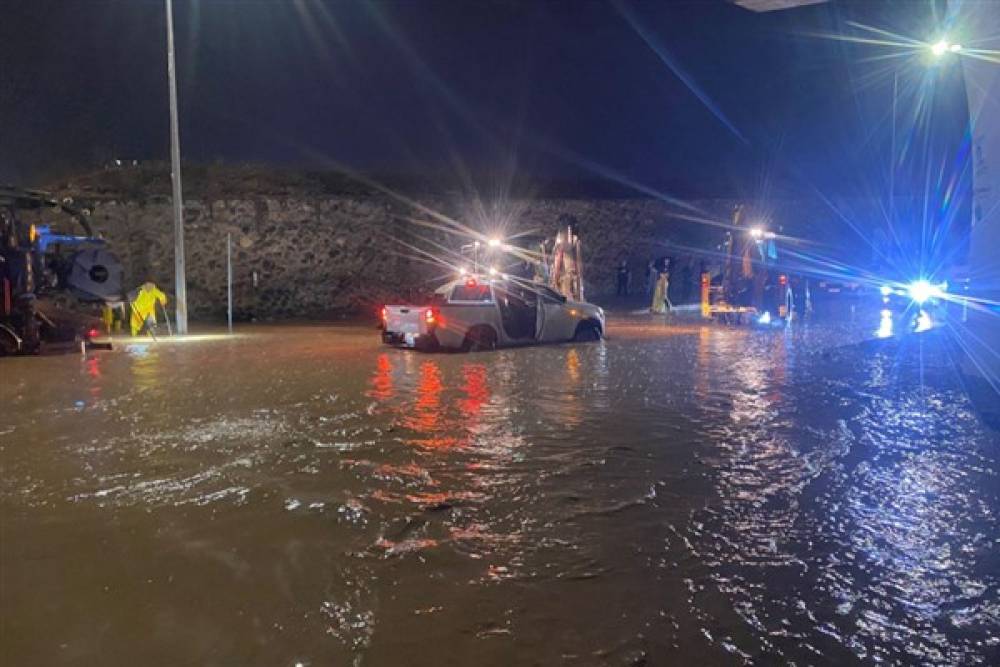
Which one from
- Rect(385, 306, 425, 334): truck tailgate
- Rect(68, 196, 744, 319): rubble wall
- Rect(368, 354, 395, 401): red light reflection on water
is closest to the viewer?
Rect(368, 354, 395, 401): red light reflection on water

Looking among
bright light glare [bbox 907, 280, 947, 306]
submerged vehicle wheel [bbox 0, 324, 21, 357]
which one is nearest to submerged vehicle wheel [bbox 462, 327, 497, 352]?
submerged vehicle wheel [bbox 0, 324, 21, 357]

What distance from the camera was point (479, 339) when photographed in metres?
15.7

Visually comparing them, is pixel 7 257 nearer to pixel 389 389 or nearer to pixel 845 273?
pixel 389 389

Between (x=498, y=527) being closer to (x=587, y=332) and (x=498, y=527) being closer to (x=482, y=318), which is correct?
(x=482, y=318)

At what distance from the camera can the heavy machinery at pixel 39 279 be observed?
15.3 m

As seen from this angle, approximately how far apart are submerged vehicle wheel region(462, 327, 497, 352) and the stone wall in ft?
27.7

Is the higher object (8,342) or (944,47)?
(944,47)

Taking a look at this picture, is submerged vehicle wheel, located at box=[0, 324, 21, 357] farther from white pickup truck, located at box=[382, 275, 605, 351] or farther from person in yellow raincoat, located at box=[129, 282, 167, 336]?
white pickup truck, located at box=[382, 275, 605, 351]

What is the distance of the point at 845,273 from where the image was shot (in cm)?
3591

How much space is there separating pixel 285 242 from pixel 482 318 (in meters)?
13.0

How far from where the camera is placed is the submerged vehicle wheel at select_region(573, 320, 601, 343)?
17.5m

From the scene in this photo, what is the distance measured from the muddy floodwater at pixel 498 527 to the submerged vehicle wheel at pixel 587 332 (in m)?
6.83

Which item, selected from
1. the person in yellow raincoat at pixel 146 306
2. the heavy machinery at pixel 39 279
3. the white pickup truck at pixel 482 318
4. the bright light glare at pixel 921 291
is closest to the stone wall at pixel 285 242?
the heavy machinery at pixel 39 279

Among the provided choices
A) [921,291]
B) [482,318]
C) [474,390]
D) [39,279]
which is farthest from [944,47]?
[39,279]
